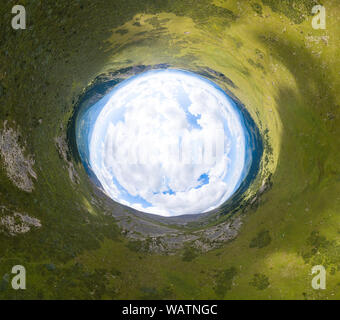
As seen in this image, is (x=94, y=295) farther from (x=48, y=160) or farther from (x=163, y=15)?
(x=163, y=15)

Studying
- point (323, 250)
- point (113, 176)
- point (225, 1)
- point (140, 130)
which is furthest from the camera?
point (140, 130)

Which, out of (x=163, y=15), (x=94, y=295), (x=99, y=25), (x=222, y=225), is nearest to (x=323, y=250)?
(x=222, y=225)
